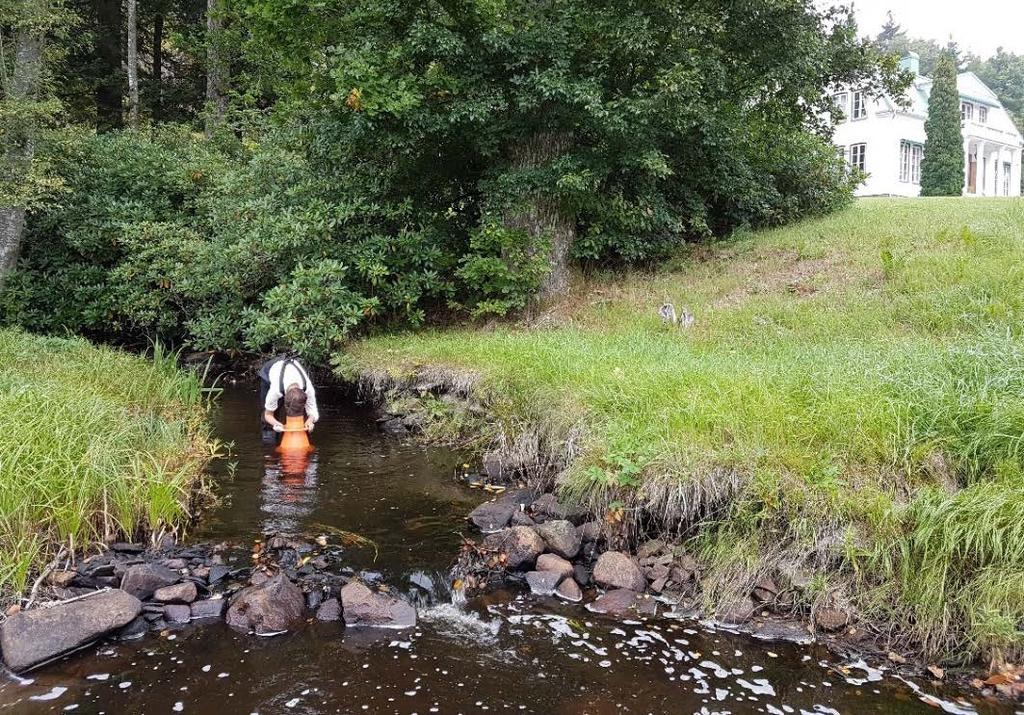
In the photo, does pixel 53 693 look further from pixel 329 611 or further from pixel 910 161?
pixel 910 161

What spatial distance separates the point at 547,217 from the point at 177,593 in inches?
351

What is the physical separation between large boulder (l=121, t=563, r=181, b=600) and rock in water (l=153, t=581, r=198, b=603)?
0.05 meters

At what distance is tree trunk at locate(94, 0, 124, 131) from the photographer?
70.8 feet

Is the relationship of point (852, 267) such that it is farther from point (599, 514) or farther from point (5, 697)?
point (5, 697)

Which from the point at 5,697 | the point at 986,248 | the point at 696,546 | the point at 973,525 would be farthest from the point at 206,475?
the point at 986,248

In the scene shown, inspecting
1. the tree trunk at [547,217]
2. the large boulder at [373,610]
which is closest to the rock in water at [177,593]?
the large boulder at [373,610]

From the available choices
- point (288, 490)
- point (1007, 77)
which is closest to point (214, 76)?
point (288, 490)

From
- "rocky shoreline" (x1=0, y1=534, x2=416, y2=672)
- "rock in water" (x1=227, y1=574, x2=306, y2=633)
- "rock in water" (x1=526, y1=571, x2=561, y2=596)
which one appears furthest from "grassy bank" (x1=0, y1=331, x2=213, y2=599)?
"rock in water" (x1=526, y1=571, x2=561, y2=596)

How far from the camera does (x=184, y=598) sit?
468 centimetres

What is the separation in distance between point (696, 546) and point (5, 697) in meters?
4.37

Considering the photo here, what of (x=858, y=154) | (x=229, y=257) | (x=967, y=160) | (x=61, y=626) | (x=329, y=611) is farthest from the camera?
(x=967, y=160)

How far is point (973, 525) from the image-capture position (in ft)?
13.8

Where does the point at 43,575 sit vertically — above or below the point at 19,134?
below

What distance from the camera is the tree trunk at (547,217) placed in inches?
465
